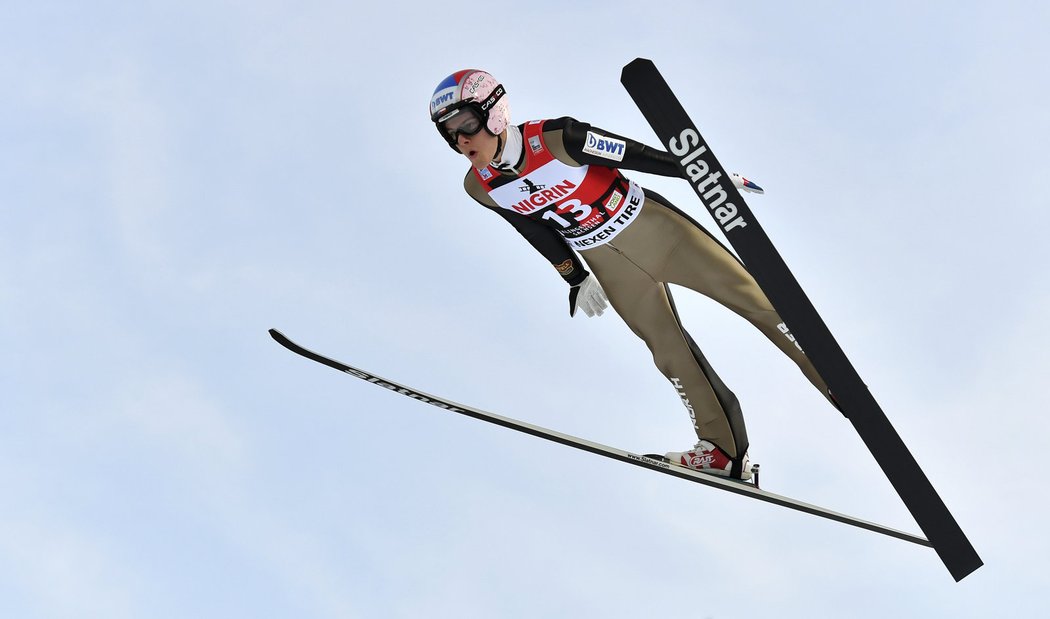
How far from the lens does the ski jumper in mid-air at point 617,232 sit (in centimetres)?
561

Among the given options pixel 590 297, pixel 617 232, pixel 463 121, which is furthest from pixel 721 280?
pixel 463 121

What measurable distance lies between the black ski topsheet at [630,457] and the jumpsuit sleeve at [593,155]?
65.7 inches

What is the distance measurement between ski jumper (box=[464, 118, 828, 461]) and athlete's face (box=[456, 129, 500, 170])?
95 mm

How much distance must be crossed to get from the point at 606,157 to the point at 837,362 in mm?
1638

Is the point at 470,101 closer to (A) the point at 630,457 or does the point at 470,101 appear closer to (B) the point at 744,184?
(B) the point at 744,184

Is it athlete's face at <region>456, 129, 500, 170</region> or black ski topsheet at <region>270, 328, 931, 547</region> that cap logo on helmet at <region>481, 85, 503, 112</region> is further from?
black ski topsheet at <region>270, 328, 931, 547</region>

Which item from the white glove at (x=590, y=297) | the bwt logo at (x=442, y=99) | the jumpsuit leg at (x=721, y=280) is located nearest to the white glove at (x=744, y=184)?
the jumpsuit leg at (x=721, y=280)

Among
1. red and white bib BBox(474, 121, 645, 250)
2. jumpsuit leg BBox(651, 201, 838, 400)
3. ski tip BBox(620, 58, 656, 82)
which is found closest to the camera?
ski tip BBox(620, 58, 656, 82)

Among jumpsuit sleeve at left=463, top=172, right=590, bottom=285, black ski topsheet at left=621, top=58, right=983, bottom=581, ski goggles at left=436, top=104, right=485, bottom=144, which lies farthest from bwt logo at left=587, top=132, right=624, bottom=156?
jumpsuit sleeve at left=463, top=172, right=590, bottom=285

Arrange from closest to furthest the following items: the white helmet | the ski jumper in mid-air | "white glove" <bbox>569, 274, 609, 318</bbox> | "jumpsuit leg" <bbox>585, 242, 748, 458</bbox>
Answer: the white helmet → the ski jumper in mid-air → "jumpsuit leg" <bbox>585, 242, 748, 458</bbox> → "white glove" <bbox>569, 274, 609, 318</bbox>

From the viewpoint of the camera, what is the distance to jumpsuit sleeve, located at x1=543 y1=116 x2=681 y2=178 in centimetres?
559

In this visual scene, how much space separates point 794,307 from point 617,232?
1168mm

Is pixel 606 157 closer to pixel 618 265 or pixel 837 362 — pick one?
pixel 618 265

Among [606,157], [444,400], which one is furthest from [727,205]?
[444,400]
